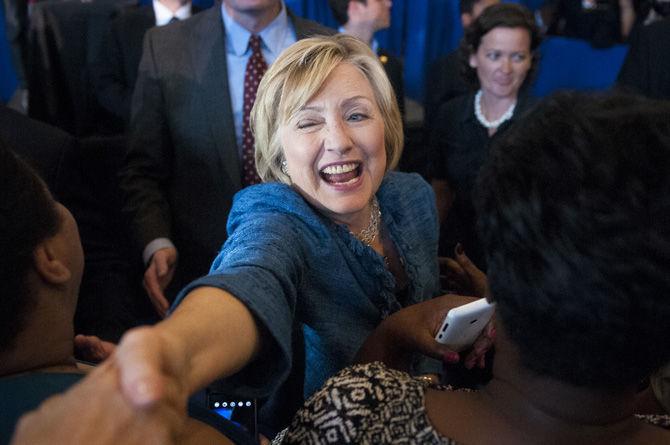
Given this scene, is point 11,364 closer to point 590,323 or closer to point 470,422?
point 470,422

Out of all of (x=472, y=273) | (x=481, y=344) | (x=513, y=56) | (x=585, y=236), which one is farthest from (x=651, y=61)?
(x=585, y=236)

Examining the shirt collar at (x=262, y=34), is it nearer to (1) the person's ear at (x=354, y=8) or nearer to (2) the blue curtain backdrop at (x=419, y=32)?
(1) the person's ear at (x=354, y=8)

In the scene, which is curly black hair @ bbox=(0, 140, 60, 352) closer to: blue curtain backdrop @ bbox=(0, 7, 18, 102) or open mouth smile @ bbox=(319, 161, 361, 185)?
open mouth smile @ bbox=(319, 161, 361, 185)

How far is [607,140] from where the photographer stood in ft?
2.12

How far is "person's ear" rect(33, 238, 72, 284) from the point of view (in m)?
0.80

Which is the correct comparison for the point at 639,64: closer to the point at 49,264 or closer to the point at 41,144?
the point at 41,144

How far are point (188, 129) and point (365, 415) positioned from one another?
1.38 meters

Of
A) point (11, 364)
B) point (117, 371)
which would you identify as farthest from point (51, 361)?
point (117, 371)

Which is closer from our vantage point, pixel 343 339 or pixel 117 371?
pixel 117 371

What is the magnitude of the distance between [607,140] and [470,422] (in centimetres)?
32

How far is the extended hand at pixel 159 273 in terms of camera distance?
191 cm

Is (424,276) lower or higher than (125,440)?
lower

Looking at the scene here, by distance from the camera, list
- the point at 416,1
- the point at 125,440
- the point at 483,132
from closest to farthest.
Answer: the point at 125,440
the point at 483,132
the point at 416,1

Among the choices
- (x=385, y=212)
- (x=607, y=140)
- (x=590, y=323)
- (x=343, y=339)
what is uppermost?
(x=607, y=140)
